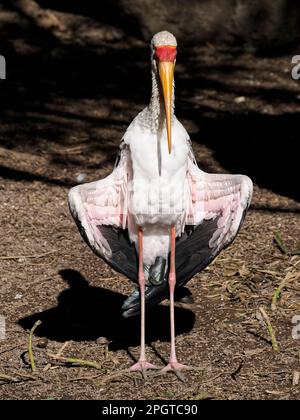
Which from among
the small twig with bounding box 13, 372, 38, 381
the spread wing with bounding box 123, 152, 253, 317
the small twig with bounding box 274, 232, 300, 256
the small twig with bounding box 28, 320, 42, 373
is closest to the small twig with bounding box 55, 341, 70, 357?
the small twig with bounding box 28, 320, 42, 373

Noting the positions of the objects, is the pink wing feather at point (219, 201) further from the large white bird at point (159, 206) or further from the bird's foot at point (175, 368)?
the bird's foot at point (175, 368)

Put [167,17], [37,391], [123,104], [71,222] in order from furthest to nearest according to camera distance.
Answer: [167,17]
[123,104]
[71,222]
[37,391]

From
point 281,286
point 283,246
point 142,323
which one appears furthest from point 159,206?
point 283,246

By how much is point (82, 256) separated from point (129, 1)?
547 cm

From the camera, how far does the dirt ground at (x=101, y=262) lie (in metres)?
5.84

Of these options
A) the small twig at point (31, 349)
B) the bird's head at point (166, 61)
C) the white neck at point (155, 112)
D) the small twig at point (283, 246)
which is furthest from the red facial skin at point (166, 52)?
the small twig at point (283, 246)

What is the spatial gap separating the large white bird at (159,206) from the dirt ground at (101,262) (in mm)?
387

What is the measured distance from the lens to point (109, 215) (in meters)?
6.14

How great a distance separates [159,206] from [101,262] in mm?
1607

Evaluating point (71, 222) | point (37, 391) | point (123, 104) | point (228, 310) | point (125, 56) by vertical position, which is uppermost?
point (125, 56)

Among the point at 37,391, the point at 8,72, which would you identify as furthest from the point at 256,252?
the point at 8,72

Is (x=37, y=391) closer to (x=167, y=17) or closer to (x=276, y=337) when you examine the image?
(x=276, y=337)

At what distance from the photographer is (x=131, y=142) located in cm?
591

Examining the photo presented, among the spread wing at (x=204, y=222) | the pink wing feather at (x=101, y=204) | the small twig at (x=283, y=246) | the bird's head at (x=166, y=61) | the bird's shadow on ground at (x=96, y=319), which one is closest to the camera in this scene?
the bird's head at (x=166, y=61)
